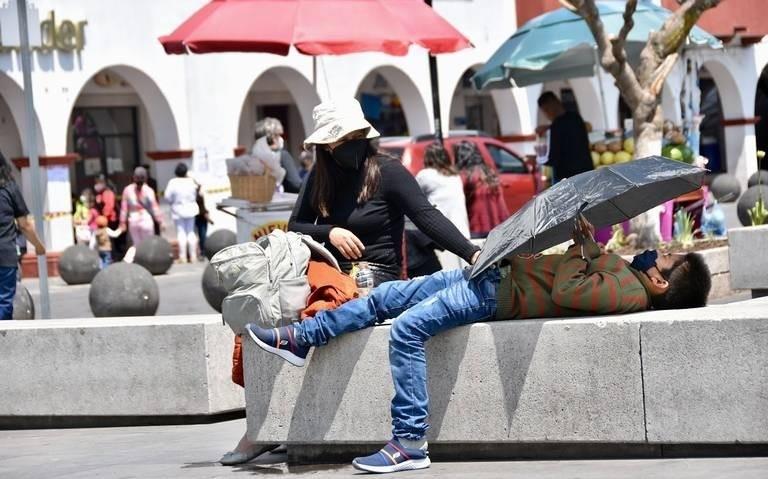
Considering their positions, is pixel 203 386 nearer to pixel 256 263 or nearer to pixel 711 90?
pixel 256 263

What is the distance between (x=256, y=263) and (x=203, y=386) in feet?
6.12

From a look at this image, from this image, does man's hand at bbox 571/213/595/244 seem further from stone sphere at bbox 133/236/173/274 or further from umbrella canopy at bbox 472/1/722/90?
stone sphere at bbox 133/236/173/274

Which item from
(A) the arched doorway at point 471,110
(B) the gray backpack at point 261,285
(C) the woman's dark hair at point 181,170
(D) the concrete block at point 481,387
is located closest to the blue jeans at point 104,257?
(C) the woman's dark hair at point 181,170

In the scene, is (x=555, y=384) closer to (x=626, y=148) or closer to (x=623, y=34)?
(x=623, y=34)

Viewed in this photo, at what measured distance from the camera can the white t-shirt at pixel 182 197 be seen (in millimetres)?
23969

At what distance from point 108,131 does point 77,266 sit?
737 cm

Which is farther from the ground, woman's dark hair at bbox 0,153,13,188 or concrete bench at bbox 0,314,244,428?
woman's dark hair at bbox 0,153,13,188

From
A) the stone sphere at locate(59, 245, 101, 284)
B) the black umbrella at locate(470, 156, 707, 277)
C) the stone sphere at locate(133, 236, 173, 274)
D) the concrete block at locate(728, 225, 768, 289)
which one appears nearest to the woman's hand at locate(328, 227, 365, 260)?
the black umbrella at locate(470, 156, 707, 277)

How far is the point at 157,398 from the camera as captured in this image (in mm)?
8812

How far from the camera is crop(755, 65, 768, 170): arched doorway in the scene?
A: 38.4 metres

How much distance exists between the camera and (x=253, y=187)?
1379 cm

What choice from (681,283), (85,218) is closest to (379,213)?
(681,283)

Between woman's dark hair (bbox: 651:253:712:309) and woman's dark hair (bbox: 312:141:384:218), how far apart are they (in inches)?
57.3

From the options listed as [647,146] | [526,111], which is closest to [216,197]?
[526,111]
